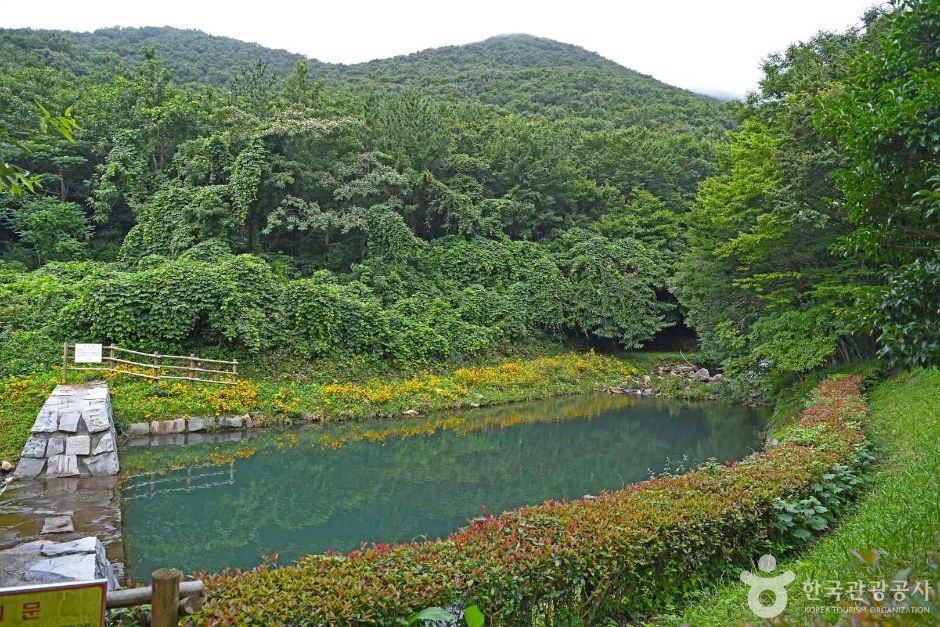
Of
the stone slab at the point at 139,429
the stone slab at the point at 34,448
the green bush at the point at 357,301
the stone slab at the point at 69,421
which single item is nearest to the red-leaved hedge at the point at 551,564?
the stone slab at the point at 34,448

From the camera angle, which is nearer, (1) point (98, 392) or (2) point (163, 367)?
(1) point (98, 392)

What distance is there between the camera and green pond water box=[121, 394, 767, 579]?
7.64 metres

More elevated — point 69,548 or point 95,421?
point 69,548

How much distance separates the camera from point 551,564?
4211 millimetres

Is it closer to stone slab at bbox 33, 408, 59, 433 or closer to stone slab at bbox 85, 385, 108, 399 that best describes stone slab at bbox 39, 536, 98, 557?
stone slab at bbox 33, 408, 59, 433

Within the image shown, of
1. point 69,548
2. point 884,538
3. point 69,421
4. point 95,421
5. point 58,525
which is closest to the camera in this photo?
point 884,538

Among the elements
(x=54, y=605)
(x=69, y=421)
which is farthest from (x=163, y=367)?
(x=54, y=605)

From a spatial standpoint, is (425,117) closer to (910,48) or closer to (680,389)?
(680,389)

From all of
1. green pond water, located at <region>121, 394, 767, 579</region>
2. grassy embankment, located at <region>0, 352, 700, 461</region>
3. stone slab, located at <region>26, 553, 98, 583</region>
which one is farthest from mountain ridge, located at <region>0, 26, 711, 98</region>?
stone slab, located at <region>26, 553, 98, 583</region>

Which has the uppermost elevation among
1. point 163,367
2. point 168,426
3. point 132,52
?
point 132,52

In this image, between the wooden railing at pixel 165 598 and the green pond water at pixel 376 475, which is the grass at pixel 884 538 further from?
the green pond water at pixel 376 475

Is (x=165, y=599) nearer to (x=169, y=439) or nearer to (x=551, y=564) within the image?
(x=551, y=564)

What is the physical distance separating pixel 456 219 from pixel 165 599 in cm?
2200

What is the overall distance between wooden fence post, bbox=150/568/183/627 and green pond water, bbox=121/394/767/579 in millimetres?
3954
